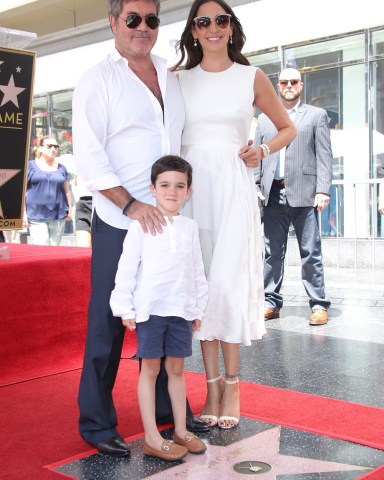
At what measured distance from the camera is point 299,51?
473 inches

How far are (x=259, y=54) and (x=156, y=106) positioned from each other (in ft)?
32.6

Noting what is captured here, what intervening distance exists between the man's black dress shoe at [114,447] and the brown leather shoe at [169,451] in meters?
0.10

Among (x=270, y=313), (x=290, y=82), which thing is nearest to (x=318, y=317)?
(x=270, y=313)

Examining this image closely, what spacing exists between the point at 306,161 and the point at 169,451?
3761 mm

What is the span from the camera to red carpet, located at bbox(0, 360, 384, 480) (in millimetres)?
2947

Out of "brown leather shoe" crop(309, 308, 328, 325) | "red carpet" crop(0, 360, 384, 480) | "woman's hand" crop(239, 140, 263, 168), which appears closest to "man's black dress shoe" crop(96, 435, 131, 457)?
"red carpet" crop(0, 360, 384, 480)

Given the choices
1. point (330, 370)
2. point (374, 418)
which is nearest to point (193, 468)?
point (374, 418)

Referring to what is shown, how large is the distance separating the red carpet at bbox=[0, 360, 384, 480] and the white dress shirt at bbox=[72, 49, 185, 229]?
3.09 ft

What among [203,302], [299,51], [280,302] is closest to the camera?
[203,302]

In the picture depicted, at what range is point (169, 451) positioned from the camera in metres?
2.85

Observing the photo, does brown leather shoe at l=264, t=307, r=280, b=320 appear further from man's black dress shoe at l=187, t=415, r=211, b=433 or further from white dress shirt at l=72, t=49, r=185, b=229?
white dress shirt at l=72, t=49, r=185, b=229

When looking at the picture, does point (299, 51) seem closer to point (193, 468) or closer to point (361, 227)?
point (361, 227)

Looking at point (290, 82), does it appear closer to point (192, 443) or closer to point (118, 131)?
point (118, 131)

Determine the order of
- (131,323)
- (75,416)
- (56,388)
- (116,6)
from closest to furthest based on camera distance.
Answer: (131,323), (116,6), (75,416), (56,388)
